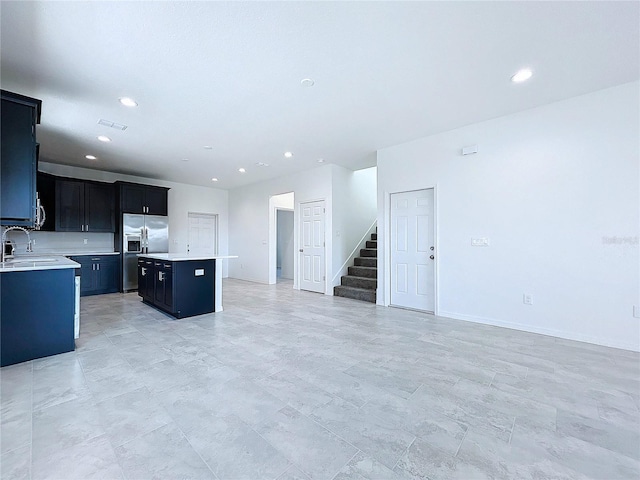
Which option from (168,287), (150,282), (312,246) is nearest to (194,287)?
(168,287)

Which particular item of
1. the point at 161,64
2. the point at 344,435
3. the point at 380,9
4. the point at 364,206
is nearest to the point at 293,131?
the point at 161,64

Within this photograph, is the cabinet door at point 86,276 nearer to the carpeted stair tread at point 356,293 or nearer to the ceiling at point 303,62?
the ceiling at point 303,62

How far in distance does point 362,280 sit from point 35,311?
4.77m

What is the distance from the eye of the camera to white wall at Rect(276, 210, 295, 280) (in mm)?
9016

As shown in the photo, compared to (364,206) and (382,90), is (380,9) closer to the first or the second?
(382,90)

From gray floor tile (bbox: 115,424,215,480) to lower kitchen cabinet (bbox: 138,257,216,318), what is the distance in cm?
268

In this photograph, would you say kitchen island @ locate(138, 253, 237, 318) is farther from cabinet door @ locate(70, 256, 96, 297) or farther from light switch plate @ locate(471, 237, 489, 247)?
light switch plate @ locate(471, 237, 489, 247)

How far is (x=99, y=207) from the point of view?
6223 mm

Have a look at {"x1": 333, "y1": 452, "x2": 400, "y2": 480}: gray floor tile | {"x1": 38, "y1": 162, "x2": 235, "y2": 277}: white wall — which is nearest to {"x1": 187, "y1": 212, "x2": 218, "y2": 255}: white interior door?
{"x1": 38, "y1": 162, "x2": 235, "y2": 277}: white wall

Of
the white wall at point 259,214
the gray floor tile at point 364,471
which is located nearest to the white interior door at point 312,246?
the white wall at point 259,214

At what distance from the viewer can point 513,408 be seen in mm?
1942

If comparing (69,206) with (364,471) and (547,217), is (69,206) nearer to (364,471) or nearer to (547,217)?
(364,471)

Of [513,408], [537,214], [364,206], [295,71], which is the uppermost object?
[295,71]

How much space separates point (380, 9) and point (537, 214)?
120 inches
